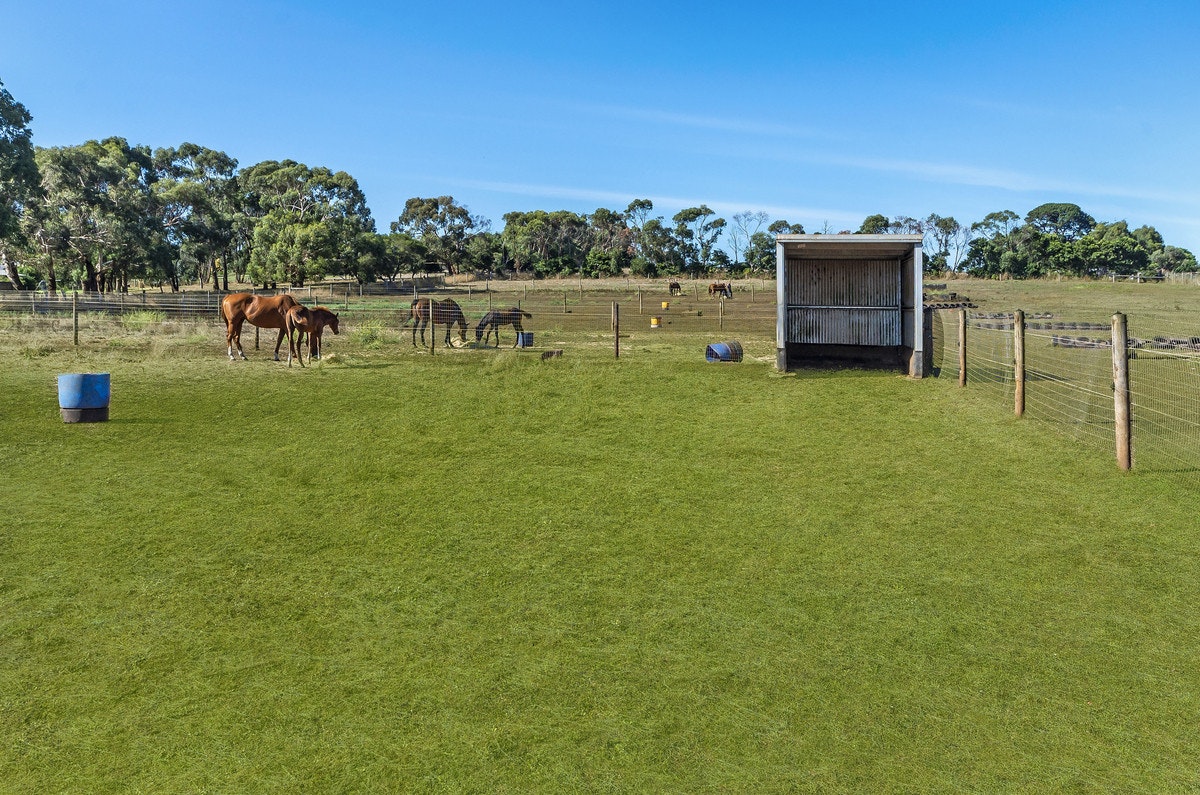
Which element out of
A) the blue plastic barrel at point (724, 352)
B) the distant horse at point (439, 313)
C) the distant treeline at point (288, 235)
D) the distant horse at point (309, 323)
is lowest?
the blue plastic barrel at point (724, 352)

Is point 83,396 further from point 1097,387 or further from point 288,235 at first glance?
point 288,235

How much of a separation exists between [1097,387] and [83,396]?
637 inches

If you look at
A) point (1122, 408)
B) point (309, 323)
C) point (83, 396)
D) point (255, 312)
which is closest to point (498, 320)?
point (309, 323)

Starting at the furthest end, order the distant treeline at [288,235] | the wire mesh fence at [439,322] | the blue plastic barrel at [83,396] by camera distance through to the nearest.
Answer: the distant treeline at [288,235] → the wire mesh fence at [439,322] → the blue plastic barrel at [83,396]

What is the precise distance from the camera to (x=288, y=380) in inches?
605

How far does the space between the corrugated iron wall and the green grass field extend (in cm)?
769

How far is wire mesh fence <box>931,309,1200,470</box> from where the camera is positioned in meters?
9.11

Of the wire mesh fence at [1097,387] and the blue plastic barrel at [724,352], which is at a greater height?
the blue plastic barrel at [724,352]

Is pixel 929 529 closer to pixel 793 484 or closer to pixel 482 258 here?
pixel 793 484

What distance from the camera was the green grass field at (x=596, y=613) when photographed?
3.52 meters

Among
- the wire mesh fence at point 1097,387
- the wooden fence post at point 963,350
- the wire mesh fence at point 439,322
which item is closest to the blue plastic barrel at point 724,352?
the wire mesh fence at point 439,322

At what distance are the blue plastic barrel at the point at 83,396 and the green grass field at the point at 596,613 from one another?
491mm

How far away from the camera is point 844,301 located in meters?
18.9

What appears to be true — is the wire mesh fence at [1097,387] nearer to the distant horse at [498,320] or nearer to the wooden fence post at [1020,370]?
the wooden fence post at [1020,370]
